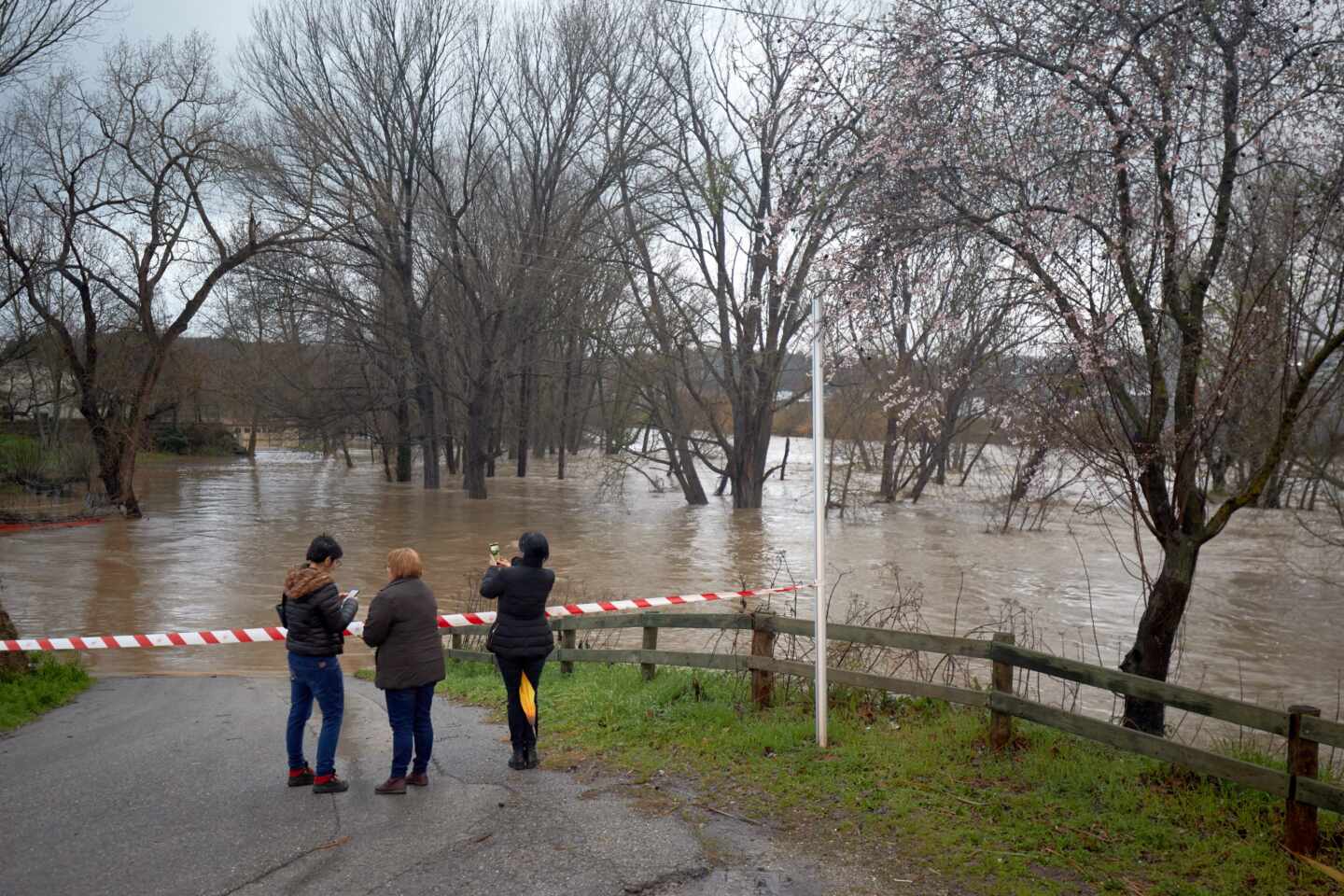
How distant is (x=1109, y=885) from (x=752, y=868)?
1.64 m

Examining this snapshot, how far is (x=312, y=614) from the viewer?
245 inches

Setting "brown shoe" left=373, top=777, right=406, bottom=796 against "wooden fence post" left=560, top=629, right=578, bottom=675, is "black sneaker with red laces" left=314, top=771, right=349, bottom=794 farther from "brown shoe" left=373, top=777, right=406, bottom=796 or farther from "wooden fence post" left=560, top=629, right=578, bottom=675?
"wooden fence post" left=560, top=629, right=578, bottom=675

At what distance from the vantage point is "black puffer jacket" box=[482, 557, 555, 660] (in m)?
6.63

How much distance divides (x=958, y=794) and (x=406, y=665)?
336cm

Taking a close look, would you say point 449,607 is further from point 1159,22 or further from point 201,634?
point 1159,22

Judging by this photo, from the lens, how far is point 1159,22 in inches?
271

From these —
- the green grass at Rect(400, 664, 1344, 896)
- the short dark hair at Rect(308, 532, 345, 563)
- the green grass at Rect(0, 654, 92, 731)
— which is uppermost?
the short dark hair at Rect(308, 532, 345, 563)

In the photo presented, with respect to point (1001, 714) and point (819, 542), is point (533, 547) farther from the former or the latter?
point (1001, 714)

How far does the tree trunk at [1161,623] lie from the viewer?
7402 mm

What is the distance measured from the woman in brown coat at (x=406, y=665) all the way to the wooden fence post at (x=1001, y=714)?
3500 mm

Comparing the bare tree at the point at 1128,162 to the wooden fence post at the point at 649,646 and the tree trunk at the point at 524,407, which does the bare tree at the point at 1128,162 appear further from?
the tree trunk at the point at 524,407

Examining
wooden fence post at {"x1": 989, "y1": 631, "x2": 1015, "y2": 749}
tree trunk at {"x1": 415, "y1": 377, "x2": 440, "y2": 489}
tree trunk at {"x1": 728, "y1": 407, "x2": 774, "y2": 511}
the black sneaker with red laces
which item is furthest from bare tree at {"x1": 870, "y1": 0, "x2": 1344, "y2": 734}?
tree trunk at {"x1": 415, "y1": 377, "x2": 440, "y2": 489}

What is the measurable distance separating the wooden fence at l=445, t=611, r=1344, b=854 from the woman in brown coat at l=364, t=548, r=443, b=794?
2.30m

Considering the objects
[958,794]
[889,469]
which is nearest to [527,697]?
[958,794]
